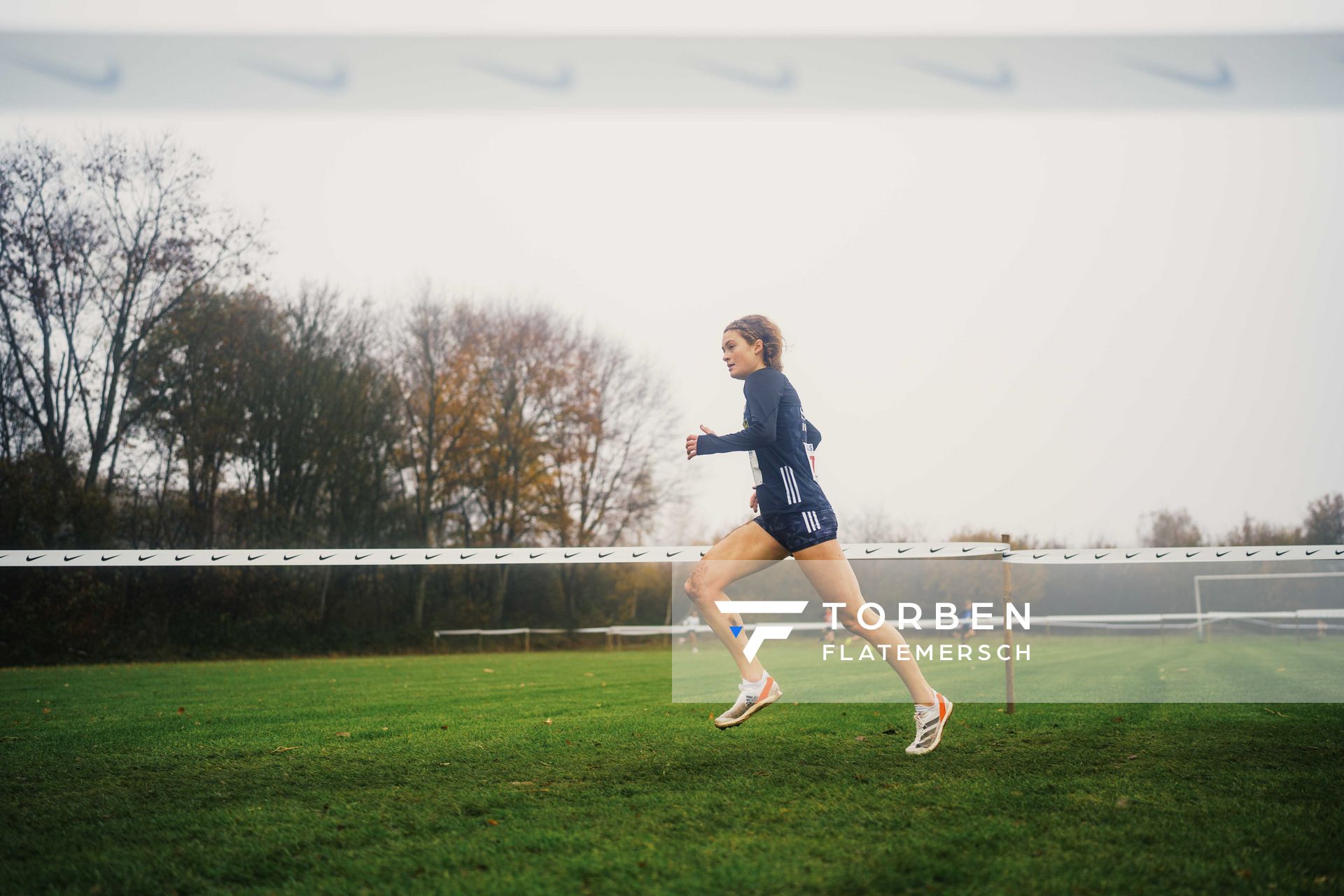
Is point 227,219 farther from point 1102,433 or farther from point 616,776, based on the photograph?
point 1102,433

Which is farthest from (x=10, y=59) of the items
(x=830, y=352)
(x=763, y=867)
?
(x=830, y=352)

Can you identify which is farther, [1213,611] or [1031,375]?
[1031,375]

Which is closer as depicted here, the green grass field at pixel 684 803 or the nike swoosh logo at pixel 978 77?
the green grass field at pixel 684 803

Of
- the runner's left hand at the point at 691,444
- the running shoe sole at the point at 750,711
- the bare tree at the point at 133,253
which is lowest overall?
the running shoe sole at the point at 750,711

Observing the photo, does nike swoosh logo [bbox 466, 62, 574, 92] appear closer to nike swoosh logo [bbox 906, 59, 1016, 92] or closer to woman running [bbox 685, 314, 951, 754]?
nike swoosh logo [bbox 906, 59, 1016, 92]

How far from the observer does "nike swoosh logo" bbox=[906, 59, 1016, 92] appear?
7.95m

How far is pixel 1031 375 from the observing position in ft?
121

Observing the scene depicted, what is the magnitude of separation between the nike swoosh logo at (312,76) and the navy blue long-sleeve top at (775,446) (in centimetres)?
532

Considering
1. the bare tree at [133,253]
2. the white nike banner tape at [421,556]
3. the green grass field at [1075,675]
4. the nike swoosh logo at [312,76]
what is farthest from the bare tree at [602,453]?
the nike swoosh logo at [312,76]

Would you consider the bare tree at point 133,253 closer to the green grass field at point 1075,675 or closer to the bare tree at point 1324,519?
the green grass field at point 1075,675

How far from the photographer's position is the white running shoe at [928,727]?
5.13 metres

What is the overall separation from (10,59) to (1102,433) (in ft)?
122

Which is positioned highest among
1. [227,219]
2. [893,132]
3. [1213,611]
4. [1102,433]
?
[893,132]

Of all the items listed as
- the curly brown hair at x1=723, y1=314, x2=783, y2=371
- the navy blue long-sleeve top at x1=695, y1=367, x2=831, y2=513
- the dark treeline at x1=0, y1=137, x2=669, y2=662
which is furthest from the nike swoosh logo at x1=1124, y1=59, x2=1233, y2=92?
the dark treeline at x1=0, y1=137, x2=669, y2=662
